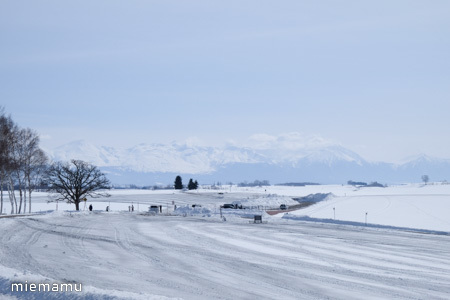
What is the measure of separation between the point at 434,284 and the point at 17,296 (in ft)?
43.1

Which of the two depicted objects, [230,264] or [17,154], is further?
[17,154]

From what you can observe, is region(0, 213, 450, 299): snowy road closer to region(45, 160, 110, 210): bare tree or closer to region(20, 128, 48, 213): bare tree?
region(20, 128, 48, 213): bare tree

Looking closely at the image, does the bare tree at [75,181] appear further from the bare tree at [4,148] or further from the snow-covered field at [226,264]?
the snow-covered field at [226,264]

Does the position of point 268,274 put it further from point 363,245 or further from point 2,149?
point 2,149

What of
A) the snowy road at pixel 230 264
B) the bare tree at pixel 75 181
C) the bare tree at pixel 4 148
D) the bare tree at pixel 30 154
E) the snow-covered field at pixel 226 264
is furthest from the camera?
the bare tree at pixel 75 181

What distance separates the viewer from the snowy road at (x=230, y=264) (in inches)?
623

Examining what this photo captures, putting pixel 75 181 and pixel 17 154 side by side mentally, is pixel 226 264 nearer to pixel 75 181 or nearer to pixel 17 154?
pixel 17 154

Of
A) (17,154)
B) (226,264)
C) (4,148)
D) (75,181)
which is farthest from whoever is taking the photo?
(75,181)

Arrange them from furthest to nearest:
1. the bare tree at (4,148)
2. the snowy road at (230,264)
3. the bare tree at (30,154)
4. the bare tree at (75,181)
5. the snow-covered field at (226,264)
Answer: the bare tree at (75,181) < the bare tree at (30,154) < the bare tree at (4,148) < the snowy road at (230,264) < the snow-covered field at (226,264)

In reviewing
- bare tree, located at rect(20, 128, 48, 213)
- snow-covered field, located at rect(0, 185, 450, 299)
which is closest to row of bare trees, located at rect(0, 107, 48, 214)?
bare tree, located at rect(20, 128, 48, 213)

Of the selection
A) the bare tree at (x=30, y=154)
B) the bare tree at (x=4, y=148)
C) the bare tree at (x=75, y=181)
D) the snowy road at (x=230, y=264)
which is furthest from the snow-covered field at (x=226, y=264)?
the bare tree at (x=75, y=181)

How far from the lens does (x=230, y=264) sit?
21.2m

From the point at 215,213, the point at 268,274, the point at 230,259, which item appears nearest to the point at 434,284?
the point at 268,274

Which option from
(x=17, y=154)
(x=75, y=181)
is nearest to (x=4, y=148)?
(x=17, y=154)
